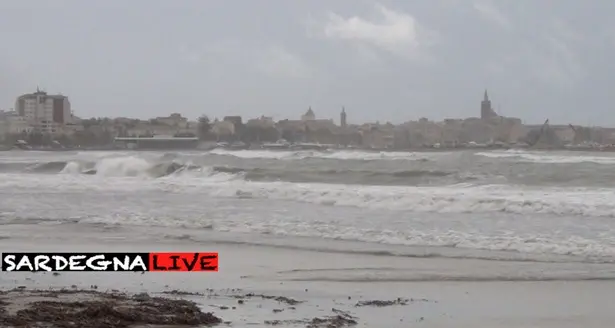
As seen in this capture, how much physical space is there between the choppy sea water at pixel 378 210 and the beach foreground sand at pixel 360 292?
3.49 ft

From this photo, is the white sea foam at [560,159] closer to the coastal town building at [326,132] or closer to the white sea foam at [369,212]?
the white sea foam at [369,212]

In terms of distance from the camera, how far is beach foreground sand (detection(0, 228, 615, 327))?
632cm

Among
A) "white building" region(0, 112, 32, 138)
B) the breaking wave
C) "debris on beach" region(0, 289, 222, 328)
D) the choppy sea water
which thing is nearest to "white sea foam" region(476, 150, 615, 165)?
the choppy sea water

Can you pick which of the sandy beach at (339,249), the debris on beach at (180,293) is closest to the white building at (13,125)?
the sandy beach at (339,249)

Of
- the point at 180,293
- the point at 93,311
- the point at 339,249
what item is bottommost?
the point at 339,249

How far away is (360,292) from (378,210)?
882cm

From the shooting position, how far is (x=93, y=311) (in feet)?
18.5

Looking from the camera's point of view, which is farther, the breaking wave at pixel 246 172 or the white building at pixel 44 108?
the white building at pixel 44 108

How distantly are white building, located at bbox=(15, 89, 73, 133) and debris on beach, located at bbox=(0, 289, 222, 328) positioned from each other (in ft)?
372

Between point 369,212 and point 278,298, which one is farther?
point 369,212

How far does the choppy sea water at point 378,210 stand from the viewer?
11183 mm

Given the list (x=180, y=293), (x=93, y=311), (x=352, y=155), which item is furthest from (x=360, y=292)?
(x=352, y=155)

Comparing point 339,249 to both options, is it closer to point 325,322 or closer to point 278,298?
point 278,298

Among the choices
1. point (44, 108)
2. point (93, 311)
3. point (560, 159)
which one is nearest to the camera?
point (93, 311)
